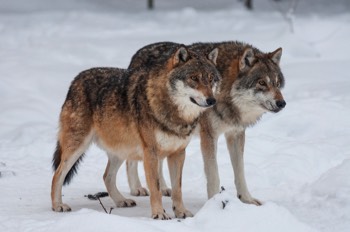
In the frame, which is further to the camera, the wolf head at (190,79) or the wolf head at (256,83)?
the wolf head at (256,83)

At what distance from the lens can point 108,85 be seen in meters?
7.68

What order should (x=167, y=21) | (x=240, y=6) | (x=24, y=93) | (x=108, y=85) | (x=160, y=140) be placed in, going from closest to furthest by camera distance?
(x=160, y=140)
(x=108, y=85)
(x=24, y=93)
(x=167, y=21)
(x=240, y=6)

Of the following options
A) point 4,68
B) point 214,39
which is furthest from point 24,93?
point 214,39

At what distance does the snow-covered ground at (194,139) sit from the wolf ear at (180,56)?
1.43 m

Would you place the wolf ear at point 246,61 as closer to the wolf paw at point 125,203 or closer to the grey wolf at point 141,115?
the grey wolf at point 141,115

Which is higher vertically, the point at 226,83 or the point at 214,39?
the point at 226,83

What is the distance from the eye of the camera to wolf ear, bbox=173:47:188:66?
6.84 metres

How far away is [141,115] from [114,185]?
137cm

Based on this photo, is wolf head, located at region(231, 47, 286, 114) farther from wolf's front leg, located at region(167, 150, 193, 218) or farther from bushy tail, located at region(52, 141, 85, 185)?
bushy tail, located at region(52, 141, 85, 185)

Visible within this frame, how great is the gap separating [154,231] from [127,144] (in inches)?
71.7

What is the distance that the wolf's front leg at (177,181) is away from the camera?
23.6ft

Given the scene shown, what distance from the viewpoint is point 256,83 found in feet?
25.1

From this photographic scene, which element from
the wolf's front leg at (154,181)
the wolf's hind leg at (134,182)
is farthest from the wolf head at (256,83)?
the wolf's hind leg at (134,182)

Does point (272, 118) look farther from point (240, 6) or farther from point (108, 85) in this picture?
point (240, 6)
